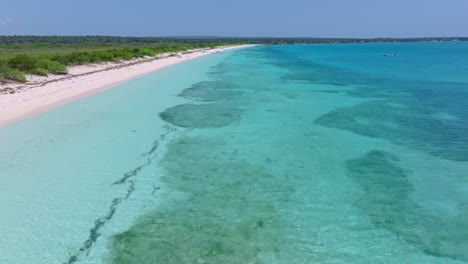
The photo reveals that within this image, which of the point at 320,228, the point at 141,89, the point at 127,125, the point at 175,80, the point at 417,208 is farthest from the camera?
the point at 175,80

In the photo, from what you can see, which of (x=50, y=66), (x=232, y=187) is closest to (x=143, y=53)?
(x=50, y=66)

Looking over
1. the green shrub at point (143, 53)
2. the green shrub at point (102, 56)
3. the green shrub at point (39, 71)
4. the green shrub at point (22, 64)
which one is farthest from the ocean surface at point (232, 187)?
the green shrub at point (143, 53)

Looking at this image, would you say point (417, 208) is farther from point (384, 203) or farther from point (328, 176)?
point (328, 176)

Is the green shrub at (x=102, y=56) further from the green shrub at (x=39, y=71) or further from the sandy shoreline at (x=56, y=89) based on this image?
the green shrub at (x=39, y=71)

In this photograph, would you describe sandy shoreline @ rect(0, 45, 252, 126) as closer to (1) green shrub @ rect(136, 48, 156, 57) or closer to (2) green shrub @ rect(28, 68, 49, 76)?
Result: (2) green shrub @ rect(28, 68, 49, 76)

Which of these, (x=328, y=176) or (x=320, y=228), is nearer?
(x=320, y=228)

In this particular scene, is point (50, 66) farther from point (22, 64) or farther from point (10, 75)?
point (10, 75)

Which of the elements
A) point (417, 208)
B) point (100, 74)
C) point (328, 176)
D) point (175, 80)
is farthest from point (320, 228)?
point (100, 74)
